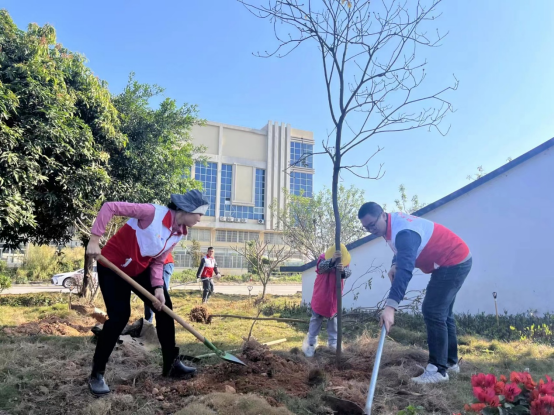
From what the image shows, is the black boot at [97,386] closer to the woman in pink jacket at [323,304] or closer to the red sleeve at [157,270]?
the red sleeve at [157,270]

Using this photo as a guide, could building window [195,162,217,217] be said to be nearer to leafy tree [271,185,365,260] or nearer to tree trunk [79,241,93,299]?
leafy tree [271,185,365,260]

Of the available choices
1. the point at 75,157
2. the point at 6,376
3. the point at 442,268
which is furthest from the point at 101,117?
the point at 442,268

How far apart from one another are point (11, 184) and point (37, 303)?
4782mm

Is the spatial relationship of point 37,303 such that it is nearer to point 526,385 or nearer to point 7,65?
point 7,65

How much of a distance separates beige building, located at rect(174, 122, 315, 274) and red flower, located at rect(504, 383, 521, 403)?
36327mm

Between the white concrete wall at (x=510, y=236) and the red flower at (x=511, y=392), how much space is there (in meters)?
6.51

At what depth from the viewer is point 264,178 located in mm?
43750

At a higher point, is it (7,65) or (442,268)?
(7,65)

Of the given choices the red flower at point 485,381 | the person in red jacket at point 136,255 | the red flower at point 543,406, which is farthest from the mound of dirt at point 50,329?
the red flower at point 543,406

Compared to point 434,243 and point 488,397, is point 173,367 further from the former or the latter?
point 434,243

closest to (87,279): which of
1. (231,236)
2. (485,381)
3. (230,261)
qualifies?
(485,381)

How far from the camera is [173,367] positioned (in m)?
3.33

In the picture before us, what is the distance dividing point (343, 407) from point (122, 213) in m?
2.13

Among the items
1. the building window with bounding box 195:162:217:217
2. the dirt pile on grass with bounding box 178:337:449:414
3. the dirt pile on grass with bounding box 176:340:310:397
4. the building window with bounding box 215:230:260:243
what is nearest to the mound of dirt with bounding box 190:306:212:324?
the dirt pile on grass with bounding box 178:337:449:414
